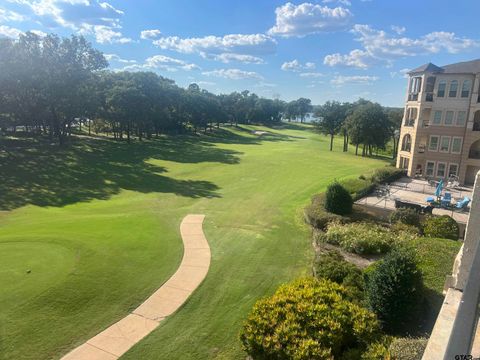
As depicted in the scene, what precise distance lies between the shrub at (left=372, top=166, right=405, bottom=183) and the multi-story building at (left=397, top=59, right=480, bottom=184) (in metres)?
2.83

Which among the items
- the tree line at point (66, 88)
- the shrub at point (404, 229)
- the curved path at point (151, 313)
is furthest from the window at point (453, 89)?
the tree line at point (66, 88)

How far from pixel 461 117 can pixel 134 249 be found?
1361 inches

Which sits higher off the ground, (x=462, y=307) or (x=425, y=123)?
(x=425, y=123)

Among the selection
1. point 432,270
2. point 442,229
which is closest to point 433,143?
point 442,229

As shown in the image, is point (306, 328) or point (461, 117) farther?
point (461, 117)

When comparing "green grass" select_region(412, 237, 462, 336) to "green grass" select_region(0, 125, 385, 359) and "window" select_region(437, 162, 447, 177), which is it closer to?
"green grass" select_region(0, 125, 385, 359)

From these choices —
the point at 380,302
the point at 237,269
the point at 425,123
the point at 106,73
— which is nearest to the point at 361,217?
the point at 237,269

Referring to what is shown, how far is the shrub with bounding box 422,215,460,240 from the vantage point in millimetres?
19391

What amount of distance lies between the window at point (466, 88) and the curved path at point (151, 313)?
31.7 meters

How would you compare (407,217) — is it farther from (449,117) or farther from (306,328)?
(449,117)

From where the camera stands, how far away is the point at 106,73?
7112 cm

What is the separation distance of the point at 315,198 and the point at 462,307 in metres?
21.1

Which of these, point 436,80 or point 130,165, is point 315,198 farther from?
point 130,165

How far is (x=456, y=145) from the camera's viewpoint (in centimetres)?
3666
